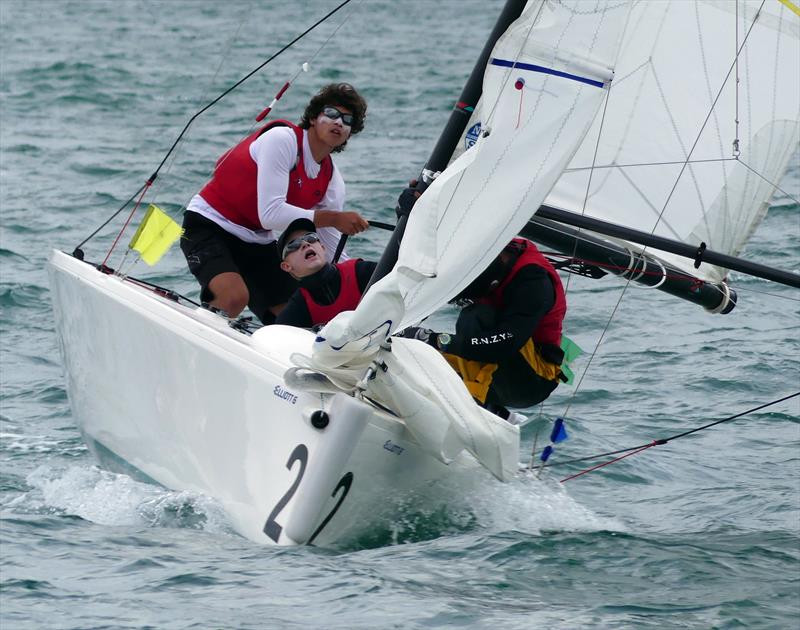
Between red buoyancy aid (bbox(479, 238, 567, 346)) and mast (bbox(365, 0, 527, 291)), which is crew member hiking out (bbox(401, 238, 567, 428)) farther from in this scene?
mast (bbox(365, 0, 527, 291))

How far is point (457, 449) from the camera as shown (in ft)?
13.2

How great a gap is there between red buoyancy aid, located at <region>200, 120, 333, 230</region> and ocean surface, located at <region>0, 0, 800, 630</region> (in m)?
0.40

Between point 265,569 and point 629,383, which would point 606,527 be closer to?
point 265,569

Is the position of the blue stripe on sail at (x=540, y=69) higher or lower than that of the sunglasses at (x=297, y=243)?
higher

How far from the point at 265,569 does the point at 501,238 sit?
1132 millimetres

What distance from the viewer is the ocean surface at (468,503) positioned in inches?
141

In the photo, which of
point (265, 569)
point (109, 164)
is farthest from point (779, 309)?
point (109, 164)

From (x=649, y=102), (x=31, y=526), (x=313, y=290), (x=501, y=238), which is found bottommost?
(x=31, y=526)

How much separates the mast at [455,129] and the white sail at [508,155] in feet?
0.50

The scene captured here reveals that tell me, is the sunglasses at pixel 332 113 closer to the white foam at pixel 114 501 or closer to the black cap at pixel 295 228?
the black cap at pixel 295 228

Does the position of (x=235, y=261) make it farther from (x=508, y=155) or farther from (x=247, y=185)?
(x=508, y=155)

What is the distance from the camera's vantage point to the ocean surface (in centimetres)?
357

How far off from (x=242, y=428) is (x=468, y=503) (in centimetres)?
73

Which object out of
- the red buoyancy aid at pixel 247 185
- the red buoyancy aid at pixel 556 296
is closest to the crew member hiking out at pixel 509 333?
the red buoyancy aid at pixel 556 296
